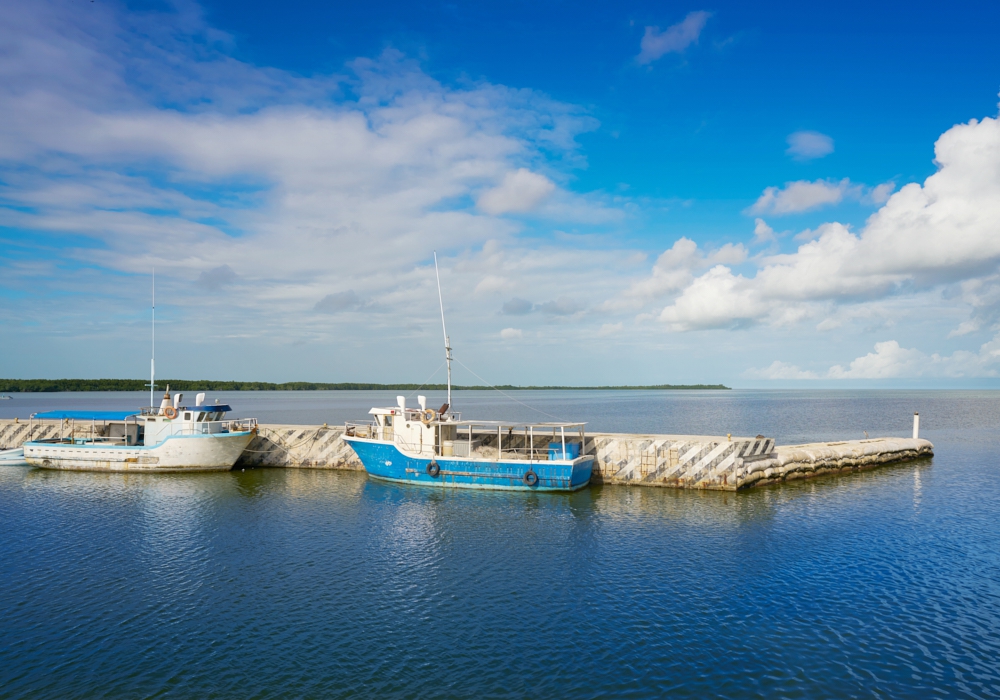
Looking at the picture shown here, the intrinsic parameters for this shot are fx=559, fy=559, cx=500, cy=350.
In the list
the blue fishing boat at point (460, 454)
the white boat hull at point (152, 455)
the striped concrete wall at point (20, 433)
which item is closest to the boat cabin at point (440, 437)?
the blue fishing boat at point (460, 454)

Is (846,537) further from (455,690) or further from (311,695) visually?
(311,695)

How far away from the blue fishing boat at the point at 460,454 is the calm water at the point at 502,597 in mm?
2412

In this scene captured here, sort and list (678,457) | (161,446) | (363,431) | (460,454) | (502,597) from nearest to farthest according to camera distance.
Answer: (502,597) → (678,457) → (460,454) → (161,446) → (363,431)

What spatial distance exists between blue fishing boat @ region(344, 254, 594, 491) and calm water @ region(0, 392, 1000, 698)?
7.91ft

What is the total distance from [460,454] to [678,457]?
15.0m

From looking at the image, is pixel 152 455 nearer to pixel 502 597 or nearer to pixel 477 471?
pixel 477 471

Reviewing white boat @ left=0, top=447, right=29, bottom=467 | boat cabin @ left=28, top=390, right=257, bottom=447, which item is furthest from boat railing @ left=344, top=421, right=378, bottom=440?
white boat @ left=0, top=447, right=29, bottom=467

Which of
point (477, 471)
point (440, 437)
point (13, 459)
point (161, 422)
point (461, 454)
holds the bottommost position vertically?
point (13, 459)

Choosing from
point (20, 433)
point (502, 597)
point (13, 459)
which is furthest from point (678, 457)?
point (20, 433)

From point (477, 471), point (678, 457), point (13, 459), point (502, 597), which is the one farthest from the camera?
point (13, 459)

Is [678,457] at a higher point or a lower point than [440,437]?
lower

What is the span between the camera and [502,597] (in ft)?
63.4

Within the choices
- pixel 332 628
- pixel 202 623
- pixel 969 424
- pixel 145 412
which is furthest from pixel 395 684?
pixel 969 424

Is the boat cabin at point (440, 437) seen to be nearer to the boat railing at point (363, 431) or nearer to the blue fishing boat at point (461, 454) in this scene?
the blue fishing boat at point (461, 454)
